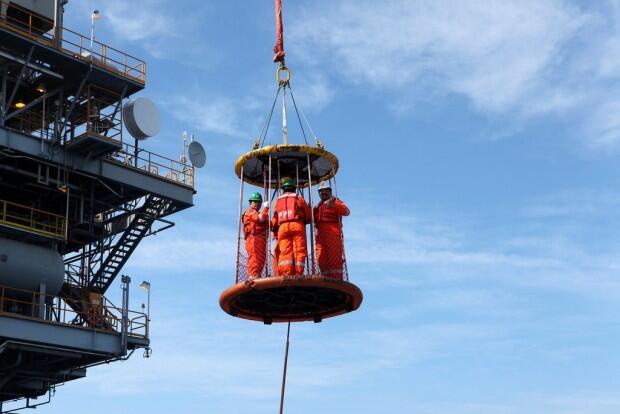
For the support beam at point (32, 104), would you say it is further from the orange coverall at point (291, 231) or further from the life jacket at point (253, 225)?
the orange coverall at point (291, 231)

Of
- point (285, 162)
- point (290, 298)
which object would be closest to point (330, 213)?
point (285, 162)

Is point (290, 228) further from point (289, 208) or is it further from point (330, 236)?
point (330, 236)

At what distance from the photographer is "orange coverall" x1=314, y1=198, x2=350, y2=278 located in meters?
29.2

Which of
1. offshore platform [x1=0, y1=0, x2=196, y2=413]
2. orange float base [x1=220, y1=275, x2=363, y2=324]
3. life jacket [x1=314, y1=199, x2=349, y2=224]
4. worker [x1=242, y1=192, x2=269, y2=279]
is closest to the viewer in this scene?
orange float base [x1=220, y1=275, x2=363, y2=324]

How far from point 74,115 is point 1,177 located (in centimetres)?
559

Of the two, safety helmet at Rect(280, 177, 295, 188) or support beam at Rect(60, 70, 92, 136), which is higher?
support beam at Rect(60, 70, 92, 136)

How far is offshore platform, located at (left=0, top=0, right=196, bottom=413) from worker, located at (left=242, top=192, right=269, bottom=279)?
19215mm

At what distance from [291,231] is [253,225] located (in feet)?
4.32

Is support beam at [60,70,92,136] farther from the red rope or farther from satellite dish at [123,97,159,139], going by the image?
the red rope

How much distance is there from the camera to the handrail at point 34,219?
47.1m

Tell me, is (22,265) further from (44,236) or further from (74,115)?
(74,115)

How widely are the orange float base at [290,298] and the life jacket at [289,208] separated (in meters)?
2.14

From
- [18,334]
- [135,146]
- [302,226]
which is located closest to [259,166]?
[302,226]

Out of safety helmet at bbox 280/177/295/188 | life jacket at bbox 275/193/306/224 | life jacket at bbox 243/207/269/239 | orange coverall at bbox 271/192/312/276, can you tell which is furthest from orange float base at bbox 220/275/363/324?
safety helmet at bbox 280/177/295/188
